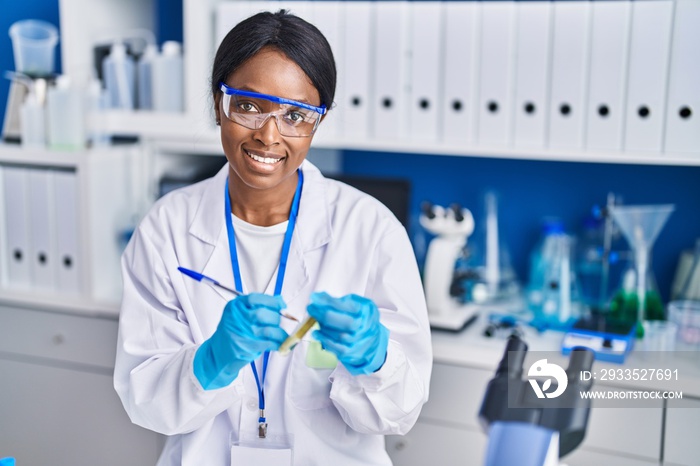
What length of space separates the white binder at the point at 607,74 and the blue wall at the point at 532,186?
0.36m

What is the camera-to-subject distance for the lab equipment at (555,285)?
2.11 m

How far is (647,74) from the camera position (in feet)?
6.17

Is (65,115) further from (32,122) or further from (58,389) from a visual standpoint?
(58,389)

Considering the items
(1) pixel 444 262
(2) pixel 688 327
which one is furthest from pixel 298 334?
(2) pixel 688 327

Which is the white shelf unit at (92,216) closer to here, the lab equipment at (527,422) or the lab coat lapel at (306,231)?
the lab coat lapel at (306,231)

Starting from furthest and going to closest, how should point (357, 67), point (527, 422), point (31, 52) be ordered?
point (31, 52)
point (357, 67)
point (527, 422)

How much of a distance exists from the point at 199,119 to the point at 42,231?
1.91 feet

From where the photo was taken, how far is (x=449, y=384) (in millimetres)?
1947

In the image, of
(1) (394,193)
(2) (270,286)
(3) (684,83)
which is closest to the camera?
(2) (270,286)

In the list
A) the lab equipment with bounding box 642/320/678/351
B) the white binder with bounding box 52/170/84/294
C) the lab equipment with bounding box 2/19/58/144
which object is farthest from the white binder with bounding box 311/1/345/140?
the lab equipment with bounding box 642/320/678/351

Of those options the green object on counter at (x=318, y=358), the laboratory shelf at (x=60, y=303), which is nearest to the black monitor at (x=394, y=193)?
the laboratory shelf at (x=60, y=303)

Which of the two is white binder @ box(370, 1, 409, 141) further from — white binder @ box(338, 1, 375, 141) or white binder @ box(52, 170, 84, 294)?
white binder @ box(52, 170, 84, 294)

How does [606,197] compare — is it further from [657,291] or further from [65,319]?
[65,319]

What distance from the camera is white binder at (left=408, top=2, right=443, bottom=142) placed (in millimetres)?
2010
